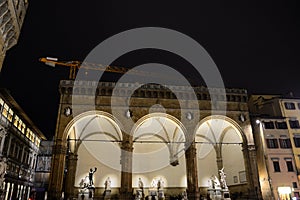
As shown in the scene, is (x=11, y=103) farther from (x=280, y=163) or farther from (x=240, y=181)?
(x=280, y=163)

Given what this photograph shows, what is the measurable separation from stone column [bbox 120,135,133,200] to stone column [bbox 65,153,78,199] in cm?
608

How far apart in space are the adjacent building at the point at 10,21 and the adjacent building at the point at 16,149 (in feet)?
14.4

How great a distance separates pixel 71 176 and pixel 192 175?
11494mm

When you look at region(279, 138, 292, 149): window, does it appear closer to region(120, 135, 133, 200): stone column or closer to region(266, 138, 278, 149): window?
region(266, 138, 278, 149): window

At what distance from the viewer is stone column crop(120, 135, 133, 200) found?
19.2m

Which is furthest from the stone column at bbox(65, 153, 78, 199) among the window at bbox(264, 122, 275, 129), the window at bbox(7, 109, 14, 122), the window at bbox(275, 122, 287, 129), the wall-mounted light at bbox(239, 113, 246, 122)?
the window at bbox(275, 122, 287, 129)

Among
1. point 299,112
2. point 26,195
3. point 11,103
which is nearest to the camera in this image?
point 11,103

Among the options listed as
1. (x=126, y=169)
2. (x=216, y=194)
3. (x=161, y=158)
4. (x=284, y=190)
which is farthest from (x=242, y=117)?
(x=126, y=169)

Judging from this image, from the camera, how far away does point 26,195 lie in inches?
1141

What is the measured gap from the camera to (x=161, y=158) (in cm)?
2670

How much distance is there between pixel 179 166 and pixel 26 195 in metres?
18.1

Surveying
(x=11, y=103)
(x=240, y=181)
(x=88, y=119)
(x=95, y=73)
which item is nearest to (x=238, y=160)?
(x=240, y=181)

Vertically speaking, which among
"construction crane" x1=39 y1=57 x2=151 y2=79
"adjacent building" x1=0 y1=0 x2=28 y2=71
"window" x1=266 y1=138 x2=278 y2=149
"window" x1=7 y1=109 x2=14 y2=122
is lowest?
"window" x1=266 y1=138 x2=278 y2=149

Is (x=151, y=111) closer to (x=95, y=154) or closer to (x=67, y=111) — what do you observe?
(x=67, y=111)
